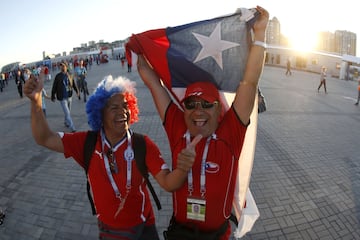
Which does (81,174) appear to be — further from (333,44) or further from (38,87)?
(333,44)

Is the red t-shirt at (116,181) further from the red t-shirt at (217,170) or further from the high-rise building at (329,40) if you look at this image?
the high-rise building at (329,40)

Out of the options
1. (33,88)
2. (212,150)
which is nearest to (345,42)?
(212,150)

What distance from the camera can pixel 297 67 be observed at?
28.9 metres

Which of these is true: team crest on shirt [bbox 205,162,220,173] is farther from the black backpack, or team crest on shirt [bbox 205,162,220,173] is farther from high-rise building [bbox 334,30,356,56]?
high-rise building [bbox 334,30,356,56]

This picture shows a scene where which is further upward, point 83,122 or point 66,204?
point 83,122

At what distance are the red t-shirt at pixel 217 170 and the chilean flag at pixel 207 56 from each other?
0.43m

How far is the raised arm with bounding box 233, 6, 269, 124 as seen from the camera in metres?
1.98

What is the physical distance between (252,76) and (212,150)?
62 centimetres

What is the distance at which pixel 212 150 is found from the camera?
1925mm

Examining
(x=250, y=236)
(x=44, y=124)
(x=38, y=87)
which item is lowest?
(x=250, y=236)

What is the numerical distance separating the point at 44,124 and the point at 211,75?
140 centimetres

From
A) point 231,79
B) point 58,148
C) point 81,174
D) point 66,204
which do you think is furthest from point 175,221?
point 81,174

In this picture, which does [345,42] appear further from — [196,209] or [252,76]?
[196,209]

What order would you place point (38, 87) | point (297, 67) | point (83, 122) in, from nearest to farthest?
point (38, 87), point (83, 122), point (297, 67)
